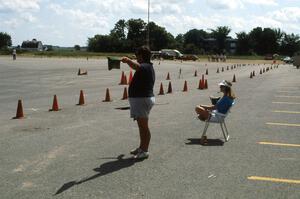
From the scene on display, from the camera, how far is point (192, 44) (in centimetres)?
16362

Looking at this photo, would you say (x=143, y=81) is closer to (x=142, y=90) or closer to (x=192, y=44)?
(x=142, y=90)

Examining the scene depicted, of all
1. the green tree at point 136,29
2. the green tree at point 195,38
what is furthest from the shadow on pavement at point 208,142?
the green tree at point 195,38

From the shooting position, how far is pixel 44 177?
6.74 meters

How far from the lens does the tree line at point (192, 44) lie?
14912cm

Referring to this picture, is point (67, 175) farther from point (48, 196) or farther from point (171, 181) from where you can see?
point (171, 181)

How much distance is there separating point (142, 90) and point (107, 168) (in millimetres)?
1334

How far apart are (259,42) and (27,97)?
154m

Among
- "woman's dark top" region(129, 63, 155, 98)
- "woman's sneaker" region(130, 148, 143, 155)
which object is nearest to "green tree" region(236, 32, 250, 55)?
"woman's sneaker" region(130, 148, 143, 155)

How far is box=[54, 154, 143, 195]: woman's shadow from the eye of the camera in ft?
20.8

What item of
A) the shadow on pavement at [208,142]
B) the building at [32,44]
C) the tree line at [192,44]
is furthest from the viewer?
the building at [32,44]

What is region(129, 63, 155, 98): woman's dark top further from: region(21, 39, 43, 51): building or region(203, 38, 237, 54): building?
region(21, 39, 43, 51): building

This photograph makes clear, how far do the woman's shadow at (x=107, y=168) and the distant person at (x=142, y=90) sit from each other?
22 cm

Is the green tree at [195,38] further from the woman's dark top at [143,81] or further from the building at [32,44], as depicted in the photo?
Answer: the woman's dark top at [143,81]

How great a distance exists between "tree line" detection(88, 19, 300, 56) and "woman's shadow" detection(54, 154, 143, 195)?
13119 centimetres
